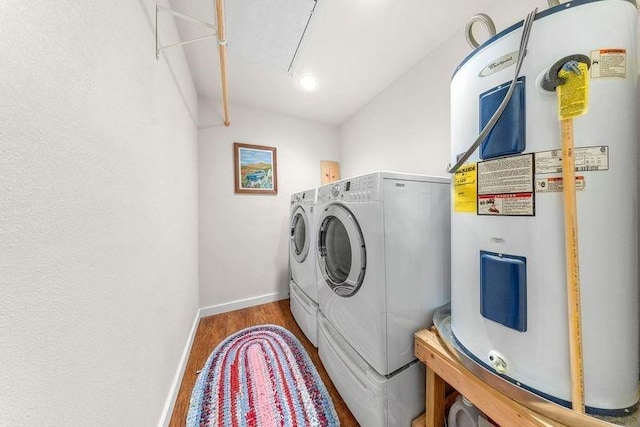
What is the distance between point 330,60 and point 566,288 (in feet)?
6.07

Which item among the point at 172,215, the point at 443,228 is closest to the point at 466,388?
the point at 443,228

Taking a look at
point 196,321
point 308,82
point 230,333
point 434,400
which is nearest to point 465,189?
point 434,400

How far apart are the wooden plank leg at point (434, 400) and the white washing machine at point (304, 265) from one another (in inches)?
30.2

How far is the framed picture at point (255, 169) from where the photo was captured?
223cm

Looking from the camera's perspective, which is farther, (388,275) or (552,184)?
(388,275)

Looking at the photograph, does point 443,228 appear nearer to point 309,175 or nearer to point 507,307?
point 507,307

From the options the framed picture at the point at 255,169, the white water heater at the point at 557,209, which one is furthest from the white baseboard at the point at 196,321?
the white water heater at the point at 557,209

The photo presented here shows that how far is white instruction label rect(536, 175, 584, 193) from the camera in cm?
53

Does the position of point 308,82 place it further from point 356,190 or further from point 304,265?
point 304,265

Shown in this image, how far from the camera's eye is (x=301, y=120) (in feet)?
8.43

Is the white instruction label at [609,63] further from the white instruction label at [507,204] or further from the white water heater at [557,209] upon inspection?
the white instruction label at [507,204]

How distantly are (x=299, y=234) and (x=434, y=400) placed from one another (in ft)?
4.41

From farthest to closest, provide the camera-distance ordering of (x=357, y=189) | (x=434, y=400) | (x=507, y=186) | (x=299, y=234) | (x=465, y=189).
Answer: (x=299, y=234)
(x=357, y=189)
(x=434, y=400)
(x=465, y=189)
(x=507, y=186)

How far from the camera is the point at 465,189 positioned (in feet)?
2.42
